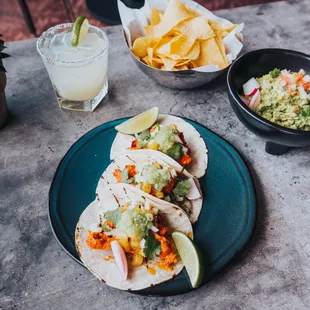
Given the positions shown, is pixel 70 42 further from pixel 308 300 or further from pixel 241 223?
pixel 308 300

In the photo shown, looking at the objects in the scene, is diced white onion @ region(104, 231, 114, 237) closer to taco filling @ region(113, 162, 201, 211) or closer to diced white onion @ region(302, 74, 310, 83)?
taco filling @ region(113, 162, 201, 211)

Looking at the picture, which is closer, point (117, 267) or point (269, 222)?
point (117, 267)

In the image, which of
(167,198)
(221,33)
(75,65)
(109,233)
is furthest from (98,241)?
(221,33)

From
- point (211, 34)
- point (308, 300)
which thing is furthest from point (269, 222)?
point (211, 34)

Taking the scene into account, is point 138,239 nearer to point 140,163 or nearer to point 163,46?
point 140,163

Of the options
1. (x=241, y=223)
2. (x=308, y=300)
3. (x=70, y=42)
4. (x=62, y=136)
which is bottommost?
(x=308, y=300)

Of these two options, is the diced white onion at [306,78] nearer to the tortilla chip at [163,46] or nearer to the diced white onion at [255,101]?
the diced white onion at [255,101]

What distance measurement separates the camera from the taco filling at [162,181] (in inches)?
57.6

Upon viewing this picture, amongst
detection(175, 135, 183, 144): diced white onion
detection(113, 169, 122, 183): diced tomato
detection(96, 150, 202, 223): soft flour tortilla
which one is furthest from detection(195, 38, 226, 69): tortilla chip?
detection(113, 169, 122, 183): diced tomato

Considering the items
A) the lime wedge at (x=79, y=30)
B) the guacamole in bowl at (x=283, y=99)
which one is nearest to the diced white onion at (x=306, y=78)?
the guacamole in bowl at (x=283, y=99)

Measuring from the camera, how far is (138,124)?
5.74 feet

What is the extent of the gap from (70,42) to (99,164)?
26.0 inches

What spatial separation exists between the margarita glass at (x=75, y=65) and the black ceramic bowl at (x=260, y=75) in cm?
65

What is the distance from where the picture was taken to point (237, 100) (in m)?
1.69
